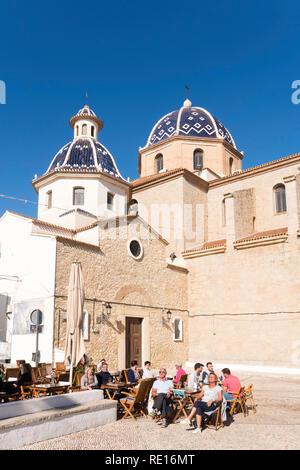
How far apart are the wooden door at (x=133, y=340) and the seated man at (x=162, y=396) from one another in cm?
843

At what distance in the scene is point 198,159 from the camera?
25.9 m

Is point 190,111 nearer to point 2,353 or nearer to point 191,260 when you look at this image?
point 191,260

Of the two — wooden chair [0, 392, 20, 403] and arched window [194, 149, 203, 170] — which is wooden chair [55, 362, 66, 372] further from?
arched window [194, 149, 203, 170]

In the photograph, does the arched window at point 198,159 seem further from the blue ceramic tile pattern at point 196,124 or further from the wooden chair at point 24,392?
the wooden chair at point 24,392

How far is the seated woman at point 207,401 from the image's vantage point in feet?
23.1

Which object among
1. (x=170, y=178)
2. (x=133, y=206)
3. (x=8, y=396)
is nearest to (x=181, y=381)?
(x=8, y=396)

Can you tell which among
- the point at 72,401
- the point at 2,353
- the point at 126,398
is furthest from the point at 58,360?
the point at 72,401

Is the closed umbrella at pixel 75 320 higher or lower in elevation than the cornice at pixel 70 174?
lower

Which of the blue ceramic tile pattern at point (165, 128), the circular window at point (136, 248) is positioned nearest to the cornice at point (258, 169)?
the blue ceramic tile pattern at point (165, 128)

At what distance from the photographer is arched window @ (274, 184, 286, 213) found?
71.3ft

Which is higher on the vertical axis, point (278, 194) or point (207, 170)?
point (207, 170)

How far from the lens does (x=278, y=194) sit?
2194cm

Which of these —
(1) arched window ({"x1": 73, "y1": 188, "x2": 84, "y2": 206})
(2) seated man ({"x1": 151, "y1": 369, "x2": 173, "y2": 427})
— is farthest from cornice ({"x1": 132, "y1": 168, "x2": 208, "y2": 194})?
(2) seated man ({"x1": 151, "y1": 369, "x2": 173, "y2": 427})

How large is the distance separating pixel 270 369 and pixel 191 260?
6.29 meters
